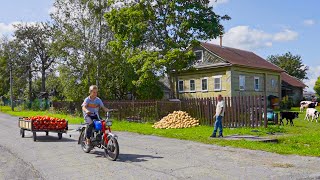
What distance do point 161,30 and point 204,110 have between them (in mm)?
12430

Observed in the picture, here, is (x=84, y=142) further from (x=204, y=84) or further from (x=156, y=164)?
(x=204, y=84)

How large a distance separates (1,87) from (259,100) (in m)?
70.3

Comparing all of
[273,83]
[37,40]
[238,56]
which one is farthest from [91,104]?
[37,40]

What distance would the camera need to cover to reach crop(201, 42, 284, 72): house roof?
41188mm

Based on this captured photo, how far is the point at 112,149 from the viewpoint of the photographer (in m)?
9.73

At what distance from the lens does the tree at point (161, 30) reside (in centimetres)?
2967

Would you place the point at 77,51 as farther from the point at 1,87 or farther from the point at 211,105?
the point at 1,87

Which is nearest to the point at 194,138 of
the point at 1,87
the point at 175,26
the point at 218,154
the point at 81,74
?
the point at 218,154

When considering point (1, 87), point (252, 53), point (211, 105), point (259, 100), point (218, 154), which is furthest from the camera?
point (1, 87)

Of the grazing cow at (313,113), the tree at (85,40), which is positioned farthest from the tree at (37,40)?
the grazing cow at (313,113)

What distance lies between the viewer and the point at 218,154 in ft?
34.7

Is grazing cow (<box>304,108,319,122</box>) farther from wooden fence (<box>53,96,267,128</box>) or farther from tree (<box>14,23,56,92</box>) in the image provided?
tree (<box>14,23,56,92</box>)

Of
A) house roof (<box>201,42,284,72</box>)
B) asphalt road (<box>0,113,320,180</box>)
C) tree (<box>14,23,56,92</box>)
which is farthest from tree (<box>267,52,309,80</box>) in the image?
asphalt road (<box>0,113,320,180</box>)

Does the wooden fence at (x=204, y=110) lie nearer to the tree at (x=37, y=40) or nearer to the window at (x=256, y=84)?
the window at (x=256, y=84)
